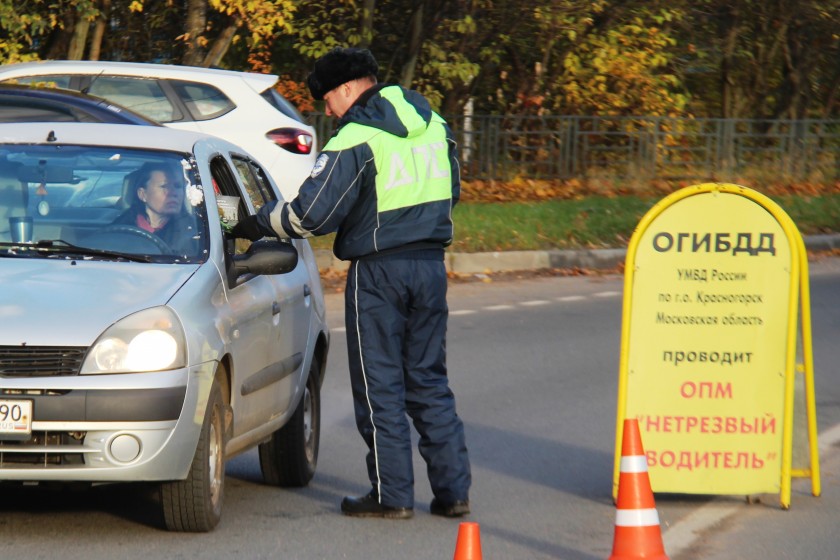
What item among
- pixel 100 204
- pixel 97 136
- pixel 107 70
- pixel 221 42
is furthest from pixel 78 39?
pixel 100 204

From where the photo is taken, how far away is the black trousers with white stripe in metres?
6.35

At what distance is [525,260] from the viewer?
A: 55.3ft

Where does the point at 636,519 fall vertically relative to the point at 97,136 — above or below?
below

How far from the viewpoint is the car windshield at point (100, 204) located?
6156 millimetres

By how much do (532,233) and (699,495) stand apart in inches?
435

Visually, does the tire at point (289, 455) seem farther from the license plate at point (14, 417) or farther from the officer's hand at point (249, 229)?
the license plate at point (14, 417)

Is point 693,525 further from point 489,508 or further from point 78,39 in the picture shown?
point 78,39

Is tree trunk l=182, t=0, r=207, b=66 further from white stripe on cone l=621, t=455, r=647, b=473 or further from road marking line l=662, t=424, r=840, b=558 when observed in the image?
white stripe on cone l=621, t=455, r=647, b=473

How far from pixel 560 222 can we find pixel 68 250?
13.1m

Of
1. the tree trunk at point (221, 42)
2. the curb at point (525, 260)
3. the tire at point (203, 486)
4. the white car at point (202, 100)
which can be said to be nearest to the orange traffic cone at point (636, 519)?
the tire at point (203, 486)

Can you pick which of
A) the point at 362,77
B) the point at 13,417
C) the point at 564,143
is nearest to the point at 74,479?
the point at 13,417

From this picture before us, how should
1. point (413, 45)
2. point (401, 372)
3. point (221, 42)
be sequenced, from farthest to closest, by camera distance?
point (413, 45)
point (221, 42)
point (401, 372)

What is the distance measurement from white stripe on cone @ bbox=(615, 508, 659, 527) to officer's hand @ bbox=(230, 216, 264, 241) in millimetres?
1960

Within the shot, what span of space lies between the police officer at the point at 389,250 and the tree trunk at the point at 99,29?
42.9 feet
